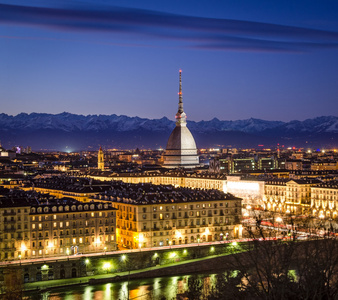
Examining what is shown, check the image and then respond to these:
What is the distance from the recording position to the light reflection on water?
4322 centimetres

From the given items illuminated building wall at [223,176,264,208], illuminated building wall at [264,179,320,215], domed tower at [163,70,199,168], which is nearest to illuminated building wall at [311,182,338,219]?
illuminated building wall at [264,179,320,215]

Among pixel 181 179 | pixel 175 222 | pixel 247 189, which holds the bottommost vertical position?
pixel 175 222

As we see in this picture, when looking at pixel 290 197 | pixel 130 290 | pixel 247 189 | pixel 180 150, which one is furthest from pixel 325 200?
pixel 180 150

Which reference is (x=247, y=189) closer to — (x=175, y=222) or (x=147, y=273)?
(x=175, y=222)

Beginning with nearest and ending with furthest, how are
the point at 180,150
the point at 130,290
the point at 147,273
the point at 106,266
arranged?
the point at 130,290, the point at 147,273, the point at 106,266, the point at 180,150

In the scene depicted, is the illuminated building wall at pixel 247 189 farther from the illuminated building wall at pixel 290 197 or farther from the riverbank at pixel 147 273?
the riverbank at pixel 147 273

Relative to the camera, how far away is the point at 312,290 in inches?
952

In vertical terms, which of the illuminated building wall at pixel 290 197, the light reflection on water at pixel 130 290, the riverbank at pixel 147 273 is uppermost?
the illuminated building wall at pixel 290 197

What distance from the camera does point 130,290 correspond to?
45031 millimetres

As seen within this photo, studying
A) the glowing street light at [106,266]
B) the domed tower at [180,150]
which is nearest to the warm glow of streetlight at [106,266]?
the glowing street light at [106,266]

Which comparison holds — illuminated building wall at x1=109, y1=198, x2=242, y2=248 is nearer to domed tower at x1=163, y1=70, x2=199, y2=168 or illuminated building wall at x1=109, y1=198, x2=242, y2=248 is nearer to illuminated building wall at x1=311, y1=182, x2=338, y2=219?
illuminated building wall at x1=311, y1=182, x2=338, y2=219

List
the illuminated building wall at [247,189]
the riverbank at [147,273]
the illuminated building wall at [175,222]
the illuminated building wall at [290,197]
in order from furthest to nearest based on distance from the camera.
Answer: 1. the illuminated building wall at [247,189]
2. the illuminated building wall at [290,197]
3. the illuminated building wall at [175,222]
4. the riverbank at [147,273]

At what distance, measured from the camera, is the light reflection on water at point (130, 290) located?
4322 cm

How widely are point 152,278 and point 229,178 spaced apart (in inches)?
2159
